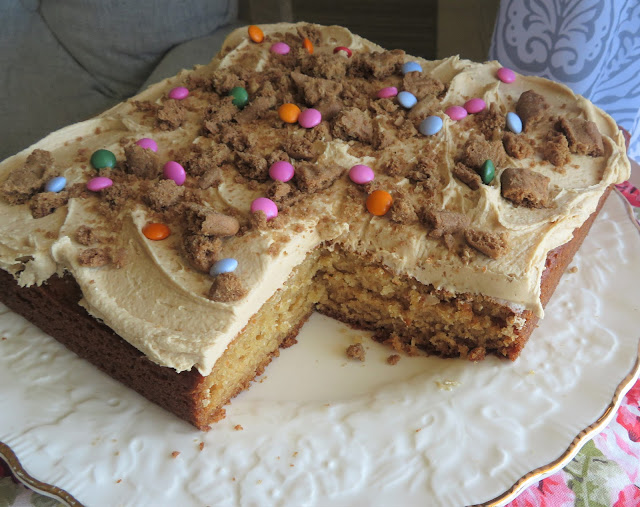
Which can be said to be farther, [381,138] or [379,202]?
[381,138]

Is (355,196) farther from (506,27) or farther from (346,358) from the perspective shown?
(506,27)

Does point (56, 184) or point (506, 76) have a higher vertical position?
point (506, 76)

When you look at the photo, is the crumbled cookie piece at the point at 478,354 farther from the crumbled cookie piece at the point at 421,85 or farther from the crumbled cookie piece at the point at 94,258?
the crumbled cookie piece at the point at 94,258

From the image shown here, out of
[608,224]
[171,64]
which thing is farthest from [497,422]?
[171,64]

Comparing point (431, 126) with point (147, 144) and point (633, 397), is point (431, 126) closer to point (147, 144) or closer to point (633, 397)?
point (147, 144)

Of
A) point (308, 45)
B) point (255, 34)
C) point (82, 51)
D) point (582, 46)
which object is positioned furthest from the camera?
point (82, 51)

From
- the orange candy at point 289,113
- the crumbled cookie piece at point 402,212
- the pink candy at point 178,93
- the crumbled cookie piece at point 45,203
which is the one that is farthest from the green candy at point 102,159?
the crumbled cookie piece at point 402,212

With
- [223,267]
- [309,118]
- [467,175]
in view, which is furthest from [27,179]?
[467,175]
